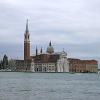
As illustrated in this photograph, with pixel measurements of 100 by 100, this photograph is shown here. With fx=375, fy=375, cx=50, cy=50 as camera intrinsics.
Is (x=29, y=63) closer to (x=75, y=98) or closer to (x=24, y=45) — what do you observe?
(x=24, y=45)

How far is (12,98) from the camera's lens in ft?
A: 110

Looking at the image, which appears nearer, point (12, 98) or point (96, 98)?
point (12, 98)

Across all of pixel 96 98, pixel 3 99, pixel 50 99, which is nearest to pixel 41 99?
pixel 50 99

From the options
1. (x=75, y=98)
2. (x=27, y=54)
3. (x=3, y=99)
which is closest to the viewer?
(x=3, y=99)

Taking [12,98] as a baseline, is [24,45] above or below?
above

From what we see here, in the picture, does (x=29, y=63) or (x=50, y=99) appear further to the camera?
(x=29, y=63)

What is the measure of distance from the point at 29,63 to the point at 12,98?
16541 centimetres

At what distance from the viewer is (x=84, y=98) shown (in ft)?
116

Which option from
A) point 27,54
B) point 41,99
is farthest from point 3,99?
point 27,54

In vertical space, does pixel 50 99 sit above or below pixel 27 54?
below

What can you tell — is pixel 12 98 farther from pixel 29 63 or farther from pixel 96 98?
pixel 29 63

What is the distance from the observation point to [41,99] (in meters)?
33.6

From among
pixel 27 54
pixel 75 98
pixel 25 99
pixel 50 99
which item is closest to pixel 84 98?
pixel 75 98

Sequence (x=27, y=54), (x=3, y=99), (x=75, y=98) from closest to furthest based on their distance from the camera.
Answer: (x=3, y=99), (x=75, y=98), (x=27, y=54)
